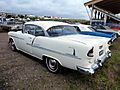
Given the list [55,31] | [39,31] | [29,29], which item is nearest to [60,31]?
[55,31]

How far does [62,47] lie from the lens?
14.9 feet

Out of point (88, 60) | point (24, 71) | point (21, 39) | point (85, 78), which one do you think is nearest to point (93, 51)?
point (88, 60)

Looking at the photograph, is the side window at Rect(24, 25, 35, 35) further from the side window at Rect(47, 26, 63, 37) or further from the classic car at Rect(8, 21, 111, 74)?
the side window at Rect(47, 26, 63, 37)

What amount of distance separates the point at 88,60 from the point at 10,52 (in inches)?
171

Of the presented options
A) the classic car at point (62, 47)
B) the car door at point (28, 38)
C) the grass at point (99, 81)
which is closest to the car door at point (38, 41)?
the classic car at point (62, 47)

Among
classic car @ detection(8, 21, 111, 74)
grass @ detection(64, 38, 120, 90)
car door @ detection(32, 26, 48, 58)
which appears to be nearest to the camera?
classic car @ detection(8, 21, 111, 74)

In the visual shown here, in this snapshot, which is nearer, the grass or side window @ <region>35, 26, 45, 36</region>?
the grass

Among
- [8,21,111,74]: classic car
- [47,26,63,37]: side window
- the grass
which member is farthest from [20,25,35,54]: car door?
the grass

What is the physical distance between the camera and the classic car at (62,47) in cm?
419

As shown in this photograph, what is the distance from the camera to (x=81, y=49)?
13.7ft

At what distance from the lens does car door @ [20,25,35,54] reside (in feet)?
19.4

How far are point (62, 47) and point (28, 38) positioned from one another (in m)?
1.92

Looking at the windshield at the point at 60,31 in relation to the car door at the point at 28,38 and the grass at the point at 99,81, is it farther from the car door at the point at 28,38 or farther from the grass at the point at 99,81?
the grass at the point at 99,81

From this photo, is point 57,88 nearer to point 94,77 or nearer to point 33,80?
point 33,80
